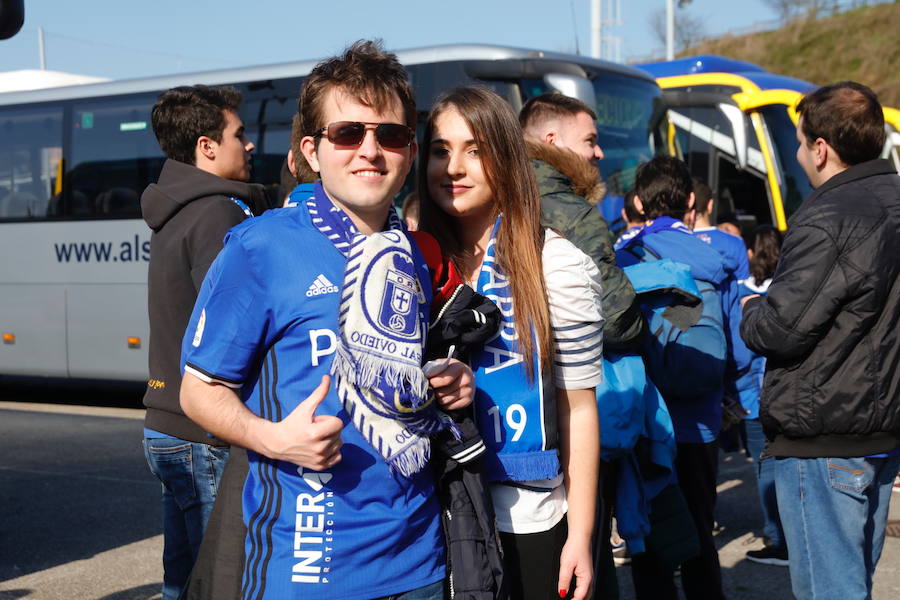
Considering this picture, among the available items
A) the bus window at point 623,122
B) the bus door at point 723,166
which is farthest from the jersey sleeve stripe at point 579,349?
the bus door at point 723,166

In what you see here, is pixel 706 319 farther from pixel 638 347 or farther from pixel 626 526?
pixel 626 526

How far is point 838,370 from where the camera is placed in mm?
3133

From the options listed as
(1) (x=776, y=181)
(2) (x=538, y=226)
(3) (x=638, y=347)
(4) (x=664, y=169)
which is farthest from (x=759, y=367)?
(1) (x=776, y=181)

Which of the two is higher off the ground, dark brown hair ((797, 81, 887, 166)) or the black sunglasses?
dark brown hair ((797, 81, 887, 166))

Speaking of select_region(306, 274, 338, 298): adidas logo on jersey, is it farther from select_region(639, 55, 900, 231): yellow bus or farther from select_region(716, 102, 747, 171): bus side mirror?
select_region(716, 102, 747, 171): bus side mirror

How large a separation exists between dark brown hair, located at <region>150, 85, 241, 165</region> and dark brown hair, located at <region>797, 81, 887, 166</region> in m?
2.17

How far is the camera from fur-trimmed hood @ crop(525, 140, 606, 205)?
11.6 feet

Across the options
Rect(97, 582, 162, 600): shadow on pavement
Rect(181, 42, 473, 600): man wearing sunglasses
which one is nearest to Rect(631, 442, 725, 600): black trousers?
Rect(181, 42, 473, 600): man wearing sunglasses

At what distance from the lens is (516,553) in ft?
7.86

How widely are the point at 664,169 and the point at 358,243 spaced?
2.86 meters

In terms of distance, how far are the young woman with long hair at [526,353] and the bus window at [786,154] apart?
11.5m

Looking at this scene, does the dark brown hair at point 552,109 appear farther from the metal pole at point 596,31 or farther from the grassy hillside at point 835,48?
the grassy hillside at point 835,48

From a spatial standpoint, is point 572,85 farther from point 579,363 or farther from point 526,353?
point 526,353

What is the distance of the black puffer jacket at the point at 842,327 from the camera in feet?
10.2
